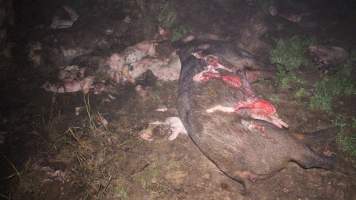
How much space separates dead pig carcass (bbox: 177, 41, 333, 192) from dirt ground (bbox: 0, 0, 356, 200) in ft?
1.35

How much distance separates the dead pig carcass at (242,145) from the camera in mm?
3883

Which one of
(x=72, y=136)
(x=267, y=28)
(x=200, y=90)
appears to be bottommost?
(x=72, y=136)

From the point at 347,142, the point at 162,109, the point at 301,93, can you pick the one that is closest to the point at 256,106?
the point at 301,93

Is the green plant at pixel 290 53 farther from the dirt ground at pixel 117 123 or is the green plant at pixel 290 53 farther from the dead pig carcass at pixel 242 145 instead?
the dead pig carcass at pixel 242 145

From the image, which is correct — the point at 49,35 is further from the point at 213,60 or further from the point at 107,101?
the point at 213,60

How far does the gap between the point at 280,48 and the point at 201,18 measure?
2655mm

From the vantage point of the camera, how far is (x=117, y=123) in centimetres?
524

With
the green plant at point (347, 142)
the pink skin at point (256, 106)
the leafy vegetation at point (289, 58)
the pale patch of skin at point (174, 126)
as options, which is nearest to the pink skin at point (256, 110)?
the pink skin at point (256, 106)

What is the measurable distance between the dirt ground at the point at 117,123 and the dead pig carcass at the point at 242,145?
0.41m

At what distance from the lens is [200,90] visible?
4684 millimetres

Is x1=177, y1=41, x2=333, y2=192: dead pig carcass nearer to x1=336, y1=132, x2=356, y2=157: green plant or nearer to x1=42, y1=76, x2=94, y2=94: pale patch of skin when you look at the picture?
x1=336, y1=132, x2=356, y2=157: green plant

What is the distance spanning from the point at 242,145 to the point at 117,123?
2.57 meters

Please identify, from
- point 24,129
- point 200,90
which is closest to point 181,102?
point 200,90

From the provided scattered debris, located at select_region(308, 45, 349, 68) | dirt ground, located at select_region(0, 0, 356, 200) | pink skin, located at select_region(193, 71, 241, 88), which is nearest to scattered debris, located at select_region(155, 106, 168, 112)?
dirt ground, located at select_region(0, 0, 356, 200)
